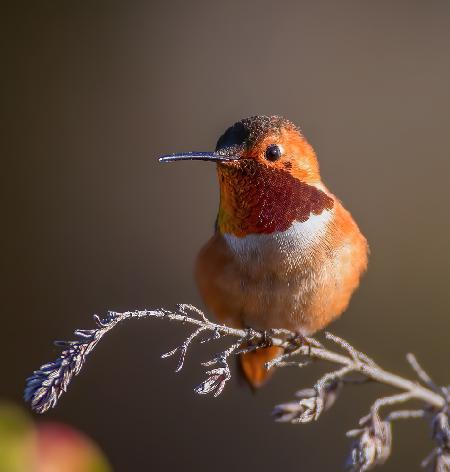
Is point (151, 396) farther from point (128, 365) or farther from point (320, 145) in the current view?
point (320, 145)

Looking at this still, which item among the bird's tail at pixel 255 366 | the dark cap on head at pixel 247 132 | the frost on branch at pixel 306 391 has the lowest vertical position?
the bird's tail at pixel 255 366

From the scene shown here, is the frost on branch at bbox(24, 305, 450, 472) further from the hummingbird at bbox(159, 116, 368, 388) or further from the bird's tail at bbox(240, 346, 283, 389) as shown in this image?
the bird's tail at bbox(240, 346, 283, 389)

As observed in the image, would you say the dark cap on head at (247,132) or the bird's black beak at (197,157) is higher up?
the dark cap on head at (247,132)

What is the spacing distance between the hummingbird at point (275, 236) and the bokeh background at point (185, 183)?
5.19 feet

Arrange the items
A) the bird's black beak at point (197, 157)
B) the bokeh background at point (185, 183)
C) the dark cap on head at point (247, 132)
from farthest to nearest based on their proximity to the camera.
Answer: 1. the bokeh background at point (185, 183)
2. the dark cap on head at point (247, 132)
3. the bird's black beak at point (197, 157)

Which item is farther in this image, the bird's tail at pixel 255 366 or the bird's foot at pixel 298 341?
the bird's tail at pixel 255 366

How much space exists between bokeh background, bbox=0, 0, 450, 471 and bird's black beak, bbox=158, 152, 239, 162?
191 centimetres

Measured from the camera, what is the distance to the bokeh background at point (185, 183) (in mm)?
3467

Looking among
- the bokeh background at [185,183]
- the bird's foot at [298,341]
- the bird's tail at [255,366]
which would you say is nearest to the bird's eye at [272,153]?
the bird's foot at [298,341]

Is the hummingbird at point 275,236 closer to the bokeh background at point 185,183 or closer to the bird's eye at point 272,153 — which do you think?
the bird's eye at point 272,153

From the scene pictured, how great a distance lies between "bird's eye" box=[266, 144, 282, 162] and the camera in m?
1.70

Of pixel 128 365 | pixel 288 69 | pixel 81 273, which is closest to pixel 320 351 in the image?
pixel 128 365

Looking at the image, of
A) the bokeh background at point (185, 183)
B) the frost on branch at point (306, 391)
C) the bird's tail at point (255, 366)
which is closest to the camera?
the frost on branch at point (306, 391)

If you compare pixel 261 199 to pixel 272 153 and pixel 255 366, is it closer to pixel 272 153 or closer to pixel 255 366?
pixel 272 153
